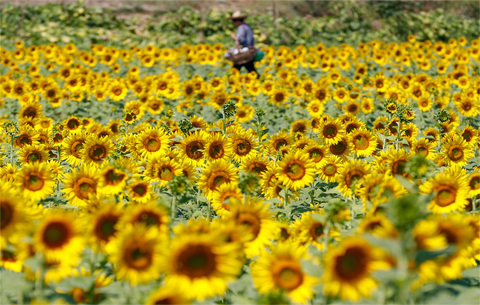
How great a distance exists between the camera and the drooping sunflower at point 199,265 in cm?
218

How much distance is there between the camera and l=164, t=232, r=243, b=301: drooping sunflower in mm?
2182

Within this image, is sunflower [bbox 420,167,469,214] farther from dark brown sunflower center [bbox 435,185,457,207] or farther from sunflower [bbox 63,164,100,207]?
sunflower [bbox 63,164,100,207]

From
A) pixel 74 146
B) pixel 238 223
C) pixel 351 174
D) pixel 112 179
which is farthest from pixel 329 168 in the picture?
pixel 74 146

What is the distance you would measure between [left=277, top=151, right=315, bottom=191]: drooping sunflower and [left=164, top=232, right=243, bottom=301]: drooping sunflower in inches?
75.7

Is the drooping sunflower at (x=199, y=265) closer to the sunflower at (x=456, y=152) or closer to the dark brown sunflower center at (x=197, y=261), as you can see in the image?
the dark brown sunflower center at (x=197, y=261)

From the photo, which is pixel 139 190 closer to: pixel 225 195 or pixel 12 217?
pixel 225 195

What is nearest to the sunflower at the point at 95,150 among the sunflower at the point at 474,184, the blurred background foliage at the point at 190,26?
the sunflower at the point at 474,184

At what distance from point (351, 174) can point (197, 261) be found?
2.12 meters

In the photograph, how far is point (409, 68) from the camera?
14.3m

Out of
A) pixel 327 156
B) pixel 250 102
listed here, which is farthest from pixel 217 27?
pixel 327 156

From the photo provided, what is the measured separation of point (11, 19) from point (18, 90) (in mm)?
13928

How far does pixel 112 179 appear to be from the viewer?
10.9 ft

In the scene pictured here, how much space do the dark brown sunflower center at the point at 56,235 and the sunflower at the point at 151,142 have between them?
2424 millimetres

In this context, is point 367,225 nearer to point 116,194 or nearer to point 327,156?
point 116,194
